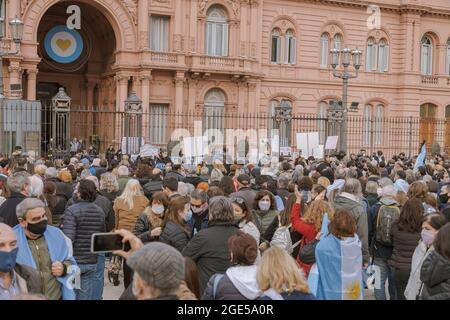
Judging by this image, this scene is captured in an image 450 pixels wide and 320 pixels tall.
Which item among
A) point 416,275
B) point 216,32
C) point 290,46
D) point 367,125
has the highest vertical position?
point 216,32

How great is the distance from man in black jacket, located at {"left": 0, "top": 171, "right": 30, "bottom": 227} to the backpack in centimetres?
454

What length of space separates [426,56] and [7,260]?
40282 millimetres

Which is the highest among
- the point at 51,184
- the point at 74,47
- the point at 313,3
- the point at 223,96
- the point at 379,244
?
the point at 313,3

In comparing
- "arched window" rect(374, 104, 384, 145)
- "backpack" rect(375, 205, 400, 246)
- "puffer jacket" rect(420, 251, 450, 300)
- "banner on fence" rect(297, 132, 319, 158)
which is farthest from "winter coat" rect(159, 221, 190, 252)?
"arched window" rect(374, 104, 384, 145)

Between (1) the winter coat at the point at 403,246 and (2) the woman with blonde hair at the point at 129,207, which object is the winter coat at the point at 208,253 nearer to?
(1) the winter coat at the point at 403,246

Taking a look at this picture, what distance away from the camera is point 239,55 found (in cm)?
3450

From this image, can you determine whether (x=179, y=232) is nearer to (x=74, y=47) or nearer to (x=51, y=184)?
(x=51, y=184)

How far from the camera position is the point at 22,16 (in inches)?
1173

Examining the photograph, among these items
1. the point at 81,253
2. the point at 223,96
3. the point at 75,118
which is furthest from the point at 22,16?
the point at 81,253

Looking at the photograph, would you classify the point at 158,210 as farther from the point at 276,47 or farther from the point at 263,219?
the point at 276,47

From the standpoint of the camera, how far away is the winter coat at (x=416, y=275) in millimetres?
6270

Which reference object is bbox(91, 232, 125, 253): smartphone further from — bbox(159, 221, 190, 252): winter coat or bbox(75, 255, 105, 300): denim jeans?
bbox(75, 255, 105, 300): denim jeans

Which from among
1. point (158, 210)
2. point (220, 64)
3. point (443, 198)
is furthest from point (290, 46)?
point (158, 210)
